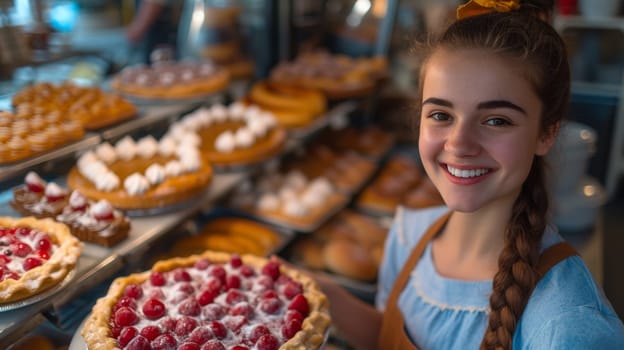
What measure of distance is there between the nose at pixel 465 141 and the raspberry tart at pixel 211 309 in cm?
57

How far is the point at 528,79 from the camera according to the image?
1.27 m

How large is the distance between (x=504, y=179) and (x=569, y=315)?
0.33m

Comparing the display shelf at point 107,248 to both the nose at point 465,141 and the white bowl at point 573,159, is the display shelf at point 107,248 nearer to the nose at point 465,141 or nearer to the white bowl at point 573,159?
the nose at point 465,141

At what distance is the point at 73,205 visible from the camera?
1.74 metres

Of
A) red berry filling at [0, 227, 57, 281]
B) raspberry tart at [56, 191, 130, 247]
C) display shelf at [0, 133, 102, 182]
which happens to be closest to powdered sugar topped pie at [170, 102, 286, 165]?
display shelf at [0, 133, 102, 182]

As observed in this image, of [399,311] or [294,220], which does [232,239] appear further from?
[399,311]

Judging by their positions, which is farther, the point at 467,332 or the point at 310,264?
the point at 310,264

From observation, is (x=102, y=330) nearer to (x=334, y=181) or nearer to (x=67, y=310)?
(x=67, y=310)

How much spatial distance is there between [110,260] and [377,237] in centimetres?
157

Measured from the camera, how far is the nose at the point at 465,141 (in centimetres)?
126

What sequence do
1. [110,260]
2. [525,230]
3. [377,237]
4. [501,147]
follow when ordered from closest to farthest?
[501,147], [525,230], [110,260], [377,237]

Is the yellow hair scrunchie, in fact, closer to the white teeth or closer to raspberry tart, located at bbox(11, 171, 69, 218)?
the white teeth

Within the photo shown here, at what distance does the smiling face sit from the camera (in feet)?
4.14

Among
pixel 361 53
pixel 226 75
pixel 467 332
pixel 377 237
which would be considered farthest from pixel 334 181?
pixel 467 332
